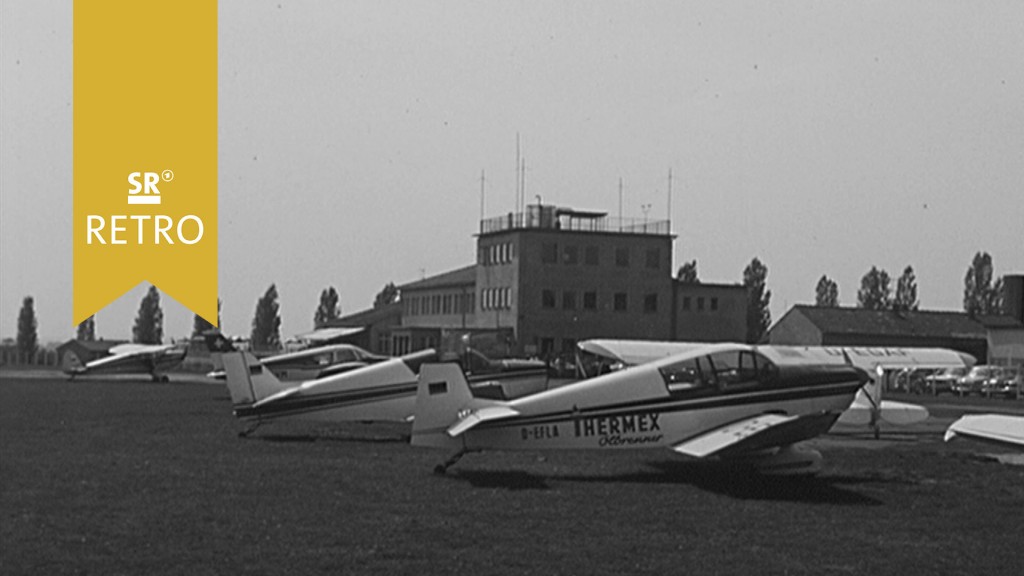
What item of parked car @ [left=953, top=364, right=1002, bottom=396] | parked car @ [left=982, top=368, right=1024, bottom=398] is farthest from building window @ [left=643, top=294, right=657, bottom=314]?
parked car @ [left=982, top=368, right=1024, bottom=398]

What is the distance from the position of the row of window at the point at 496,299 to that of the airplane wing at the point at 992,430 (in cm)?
5725

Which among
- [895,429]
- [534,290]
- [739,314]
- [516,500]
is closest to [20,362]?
[534,290]

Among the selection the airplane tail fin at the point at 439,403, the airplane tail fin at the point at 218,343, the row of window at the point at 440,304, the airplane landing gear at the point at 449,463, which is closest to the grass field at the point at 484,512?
the airplane landing gear at the point at 449,463

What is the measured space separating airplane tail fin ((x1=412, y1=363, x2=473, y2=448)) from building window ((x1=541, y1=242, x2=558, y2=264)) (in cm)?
5093

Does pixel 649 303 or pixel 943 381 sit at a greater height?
pixel 649 303

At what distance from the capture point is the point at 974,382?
4531 cm

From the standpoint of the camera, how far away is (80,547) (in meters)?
9.05

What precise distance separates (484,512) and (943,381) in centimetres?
3971

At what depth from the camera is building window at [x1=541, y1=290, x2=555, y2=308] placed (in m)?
65.1

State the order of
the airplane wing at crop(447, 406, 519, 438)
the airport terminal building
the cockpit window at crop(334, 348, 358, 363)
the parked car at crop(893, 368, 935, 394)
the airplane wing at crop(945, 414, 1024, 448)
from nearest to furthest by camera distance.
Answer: the airplane wing at crop(945, 414, 1024, 448), the airplane wing at crop(447, 406, 519, 438), the cockpit window at crop(334, 348, 358, 363), the parked car at crop(893, 368, 935, 394), the airport terminal building

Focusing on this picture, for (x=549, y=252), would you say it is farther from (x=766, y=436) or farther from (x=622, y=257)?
(x=766, y=436)

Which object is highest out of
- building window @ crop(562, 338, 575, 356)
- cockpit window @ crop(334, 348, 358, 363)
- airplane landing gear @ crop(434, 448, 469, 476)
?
cockpit window @ crop(334, 348, 358, 363)

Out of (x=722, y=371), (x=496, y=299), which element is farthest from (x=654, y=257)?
(x=722, y=371)

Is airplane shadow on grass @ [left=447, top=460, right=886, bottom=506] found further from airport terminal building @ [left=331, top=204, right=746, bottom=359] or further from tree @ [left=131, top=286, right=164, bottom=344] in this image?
tree @ [left=131, top=286, right=164, bottom=344]
